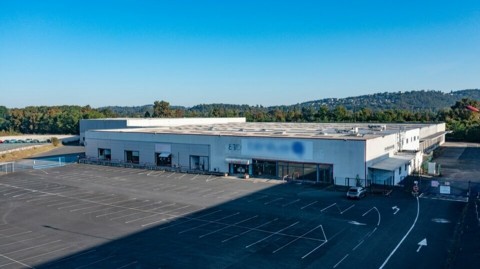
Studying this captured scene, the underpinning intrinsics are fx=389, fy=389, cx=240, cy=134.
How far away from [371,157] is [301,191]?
32.7 ft

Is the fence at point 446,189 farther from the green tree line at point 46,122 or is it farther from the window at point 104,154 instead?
the green tree line at point 46,122

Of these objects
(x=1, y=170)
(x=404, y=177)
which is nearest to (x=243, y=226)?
(x=404, y=177)

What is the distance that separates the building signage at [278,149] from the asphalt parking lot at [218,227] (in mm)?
4770

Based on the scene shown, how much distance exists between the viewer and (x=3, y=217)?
32781 mm

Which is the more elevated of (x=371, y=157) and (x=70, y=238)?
(x=371, y=157)

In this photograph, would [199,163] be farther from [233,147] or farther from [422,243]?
[422,243]

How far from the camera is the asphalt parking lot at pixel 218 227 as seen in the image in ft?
74.1

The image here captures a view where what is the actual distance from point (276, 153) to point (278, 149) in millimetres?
595

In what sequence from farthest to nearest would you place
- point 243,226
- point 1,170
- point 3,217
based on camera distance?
point 1,170 → point 3,217 → point 243,226

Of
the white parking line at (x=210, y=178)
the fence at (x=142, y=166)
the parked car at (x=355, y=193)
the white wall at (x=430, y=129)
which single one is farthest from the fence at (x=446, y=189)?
the white wall at (x=430, y=129)

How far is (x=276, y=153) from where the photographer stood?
164 ft

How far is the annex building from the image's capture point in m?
44.8

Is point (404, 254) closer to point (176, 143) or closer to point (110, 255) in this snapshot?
point (110, 255)

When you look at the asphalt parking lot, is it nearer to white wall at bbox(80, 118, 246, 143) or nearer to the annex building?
the annex building
